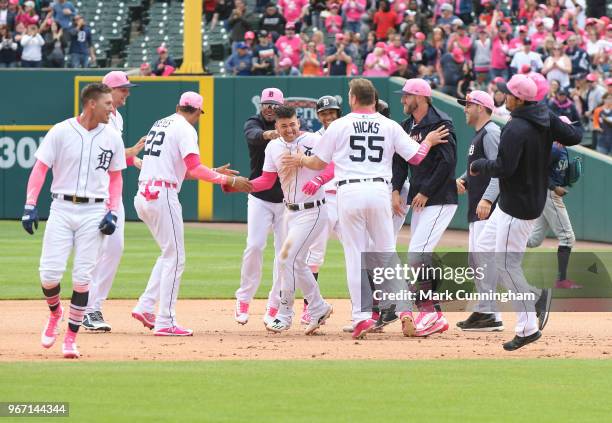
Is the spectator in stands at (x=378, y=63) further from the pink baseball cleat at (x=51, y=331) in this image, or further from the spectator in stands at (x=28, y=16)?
the pink baseball cleat at (x=51, y=331)

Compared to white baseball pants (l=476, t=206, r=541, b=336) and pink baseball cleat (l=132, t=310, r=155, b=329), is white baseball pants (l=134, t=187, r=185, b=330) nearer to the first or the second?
pink baseball cleat (l=132, t=310, r=155, b=329)

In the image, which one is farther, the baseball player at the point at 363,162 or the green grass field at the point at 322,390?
the baseball player at the point at 363,162

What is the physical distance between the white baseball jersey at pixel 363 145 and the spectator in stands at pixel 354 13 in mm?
17801

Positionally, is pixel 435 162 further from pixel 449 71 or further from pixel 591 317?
pixel 449 71

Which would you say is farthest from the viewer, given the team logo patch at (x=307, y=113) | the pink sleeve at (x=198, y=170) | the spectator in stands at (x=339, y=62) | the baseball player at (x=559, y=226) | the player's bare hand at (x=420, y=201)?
the spectator in stands at (x=339, y=62)

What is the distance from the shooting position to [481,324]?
11492mm

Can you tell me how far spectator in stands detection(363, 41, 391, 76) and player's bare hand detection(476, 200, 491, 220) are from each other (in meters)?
14.4

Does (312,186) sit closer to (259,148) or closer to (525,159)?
(259,148)

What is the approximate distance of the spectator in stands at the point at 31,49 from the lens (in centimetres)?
2806

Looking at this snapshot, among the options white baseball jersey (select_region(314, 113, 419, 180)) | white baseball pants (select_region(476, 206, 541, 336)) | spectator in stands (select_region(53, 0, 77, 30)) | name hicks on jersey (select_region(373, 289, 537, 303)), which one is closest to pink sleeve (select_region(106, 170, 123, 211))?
white baseball jersey (select_region(314, 113, 419, 180))

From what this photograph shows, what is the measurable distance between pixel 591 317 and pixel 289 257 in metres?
3.57

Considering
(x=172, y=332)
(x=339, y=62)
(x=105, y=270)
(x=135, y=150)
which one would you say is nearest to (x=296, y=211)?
(x=172, y=332)

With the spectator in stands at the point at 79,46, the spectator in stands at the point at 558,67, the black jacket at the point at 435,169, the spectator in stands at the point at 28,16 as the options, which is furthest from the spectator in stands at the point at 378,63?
the black jacket at the point at 435,169

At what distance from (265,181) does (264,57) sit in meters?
15.8
